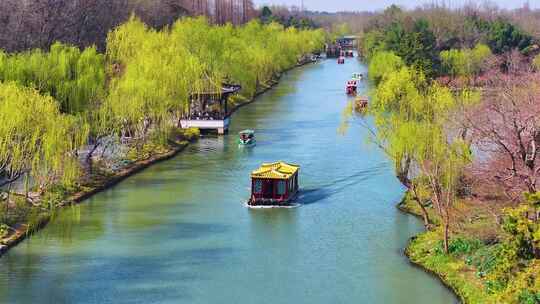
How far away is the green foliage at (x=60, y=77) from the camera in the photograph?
88.8 ft

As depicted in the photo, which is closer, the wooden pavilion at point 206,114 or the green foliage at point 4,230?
the green foliage at point 4,230

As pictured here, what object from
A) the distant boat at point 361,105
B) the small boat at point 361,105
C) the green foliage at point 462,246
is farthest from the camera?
the small boat at point 361,105

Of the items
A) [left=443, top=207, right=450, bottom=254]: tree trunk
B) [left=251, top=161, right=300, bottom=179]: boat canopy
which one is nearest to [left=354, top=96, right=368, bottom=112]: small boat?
A: [left=251, top=161, right=300, bottom=179]: boat canopy

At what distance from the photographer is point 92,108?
27344 millimetres

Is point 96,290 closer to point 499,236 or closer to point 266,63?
point 499,236

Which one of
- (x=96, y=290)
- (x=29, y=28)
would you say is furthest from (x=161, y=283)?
(x=29, y=28)

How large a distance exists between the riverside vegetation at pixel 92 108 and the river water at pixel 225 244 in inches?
40.6

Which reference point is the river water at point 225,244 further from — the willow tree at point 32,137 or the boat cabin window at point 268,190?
the willow tree at point 32,137

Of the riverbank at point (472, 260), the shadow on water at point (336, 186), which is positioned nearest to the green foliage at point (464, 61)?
the shadow on water at point (336, 186)

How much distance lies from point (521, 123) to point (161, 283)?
817 cm

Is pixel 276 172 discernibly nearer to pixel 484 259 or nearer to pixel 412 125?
pixel 412 125

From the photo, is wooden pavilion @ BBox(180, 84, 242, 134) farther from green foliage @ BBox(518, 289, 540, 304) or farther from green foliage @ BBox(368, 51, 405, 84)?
green foliage @ BBox(518, 289, 540, 304)

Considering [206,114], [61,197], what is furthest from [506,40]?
[61,197]

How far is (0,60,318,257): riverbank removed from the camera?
64.7 feet
